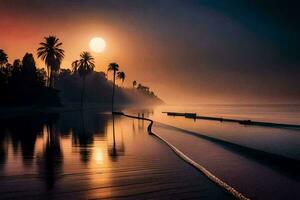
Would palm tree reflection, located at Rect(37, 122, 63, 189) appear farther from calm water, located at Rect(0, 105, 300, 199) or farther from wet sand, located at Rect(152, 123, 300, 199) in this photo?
wet sand, located at Rect(152, 123, 300, 199)

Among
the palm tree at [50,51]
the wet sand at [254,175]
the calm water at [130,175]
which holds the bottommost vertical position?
the wet sand at [254,175]

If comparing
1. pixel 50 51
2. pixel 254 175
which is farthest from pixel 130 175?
pixel 50 51

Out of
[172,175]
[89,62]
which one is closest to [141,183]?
[172,175]

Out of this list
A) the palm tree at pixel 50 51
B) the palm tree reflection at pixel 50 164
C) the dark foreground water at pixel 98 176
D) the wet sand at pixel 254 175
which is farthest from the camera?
the palm tree at pixel 50 51

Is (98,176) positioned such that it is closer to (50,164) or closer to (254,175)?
(50,164)

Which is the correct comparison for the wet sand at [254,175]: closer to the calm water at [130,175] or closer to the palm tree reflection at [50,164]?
the calm water at [130,175]

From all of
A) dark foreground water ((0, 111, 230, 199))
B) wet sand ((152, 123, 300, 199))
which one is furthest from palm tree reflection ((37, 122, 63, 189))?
wet sand ((152, 123, 300, 199))

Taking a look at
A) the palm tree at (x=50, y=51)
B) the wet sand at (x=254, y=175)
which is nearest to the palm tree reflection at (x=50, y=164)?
the wet sand at (x=254, y=175)

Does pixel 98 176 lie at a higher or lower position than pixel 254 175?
higher

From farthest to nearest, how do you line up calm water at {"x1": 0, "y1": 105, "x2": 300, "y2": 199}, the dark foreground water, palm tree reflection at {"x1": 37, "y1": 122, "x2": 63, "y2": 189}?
1. palm tree reflection at {"x1": 37, "y1": 122, "x2": 63, "y2": 189}
2. calm water at {"x1": 0, "y1": 105, "x2": 300, "y2": 199}
3. the dark foreground water

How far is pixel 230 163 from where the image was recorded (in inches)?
511

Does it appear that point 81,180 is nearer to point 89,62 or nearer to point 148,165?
point 148,165

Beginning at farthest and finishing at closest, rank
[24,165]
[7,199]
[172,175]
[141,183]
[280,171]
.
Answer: [280,171] < [24,165] < [172,175] < [141,183] < [7,199]

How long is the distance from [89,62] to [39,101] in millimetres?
40904
